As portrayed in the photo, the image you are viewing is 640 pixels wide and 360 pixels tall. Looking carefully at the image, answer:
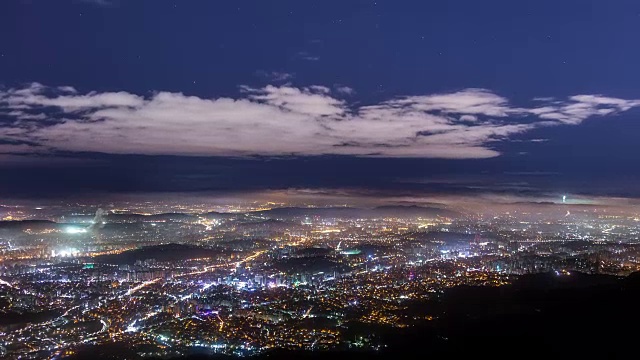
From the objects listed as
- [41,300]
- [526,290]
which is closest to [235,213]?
[41,300]

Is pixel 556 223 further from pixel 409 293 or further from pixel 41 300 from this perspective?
pixel 41 300

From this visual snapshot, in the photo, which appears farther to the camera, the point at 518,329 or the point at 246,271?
the point at 246,271

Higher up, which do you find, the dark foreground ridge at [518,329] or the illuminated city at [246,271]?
the dark foreground ridge at [518,329]

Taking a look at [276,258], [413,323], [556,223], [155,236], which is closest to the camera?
[413,323]

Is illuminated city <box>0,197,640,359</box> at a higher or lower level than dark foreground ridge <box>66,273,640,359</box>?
lower

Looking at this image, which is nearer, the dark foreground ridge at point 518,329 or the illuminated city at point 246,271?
the dark foreground ridge at point 518,329

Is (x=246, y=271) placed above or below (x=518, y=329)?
below

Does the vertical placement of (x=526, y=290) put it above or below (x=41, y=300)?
above

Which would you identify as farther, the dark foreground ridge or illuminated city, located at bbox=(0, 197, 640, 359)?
illuminated city, located at bbox=(0, 197, 640, 359)
